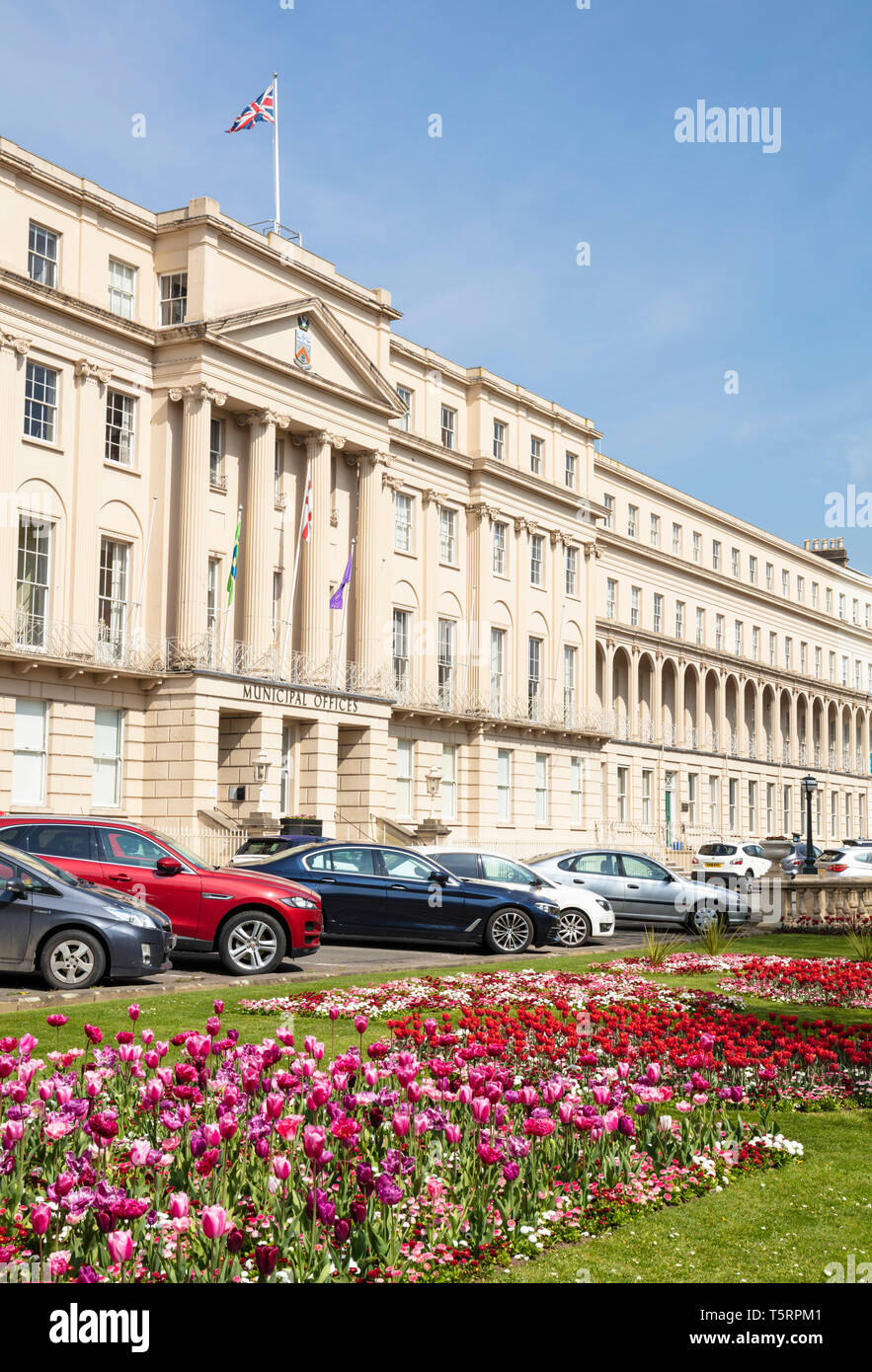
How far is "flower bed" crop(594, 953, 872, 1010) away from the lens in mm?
14430

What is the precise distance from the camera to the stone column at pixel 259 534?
3484cm

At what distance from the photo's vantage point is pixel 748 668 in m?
74.6

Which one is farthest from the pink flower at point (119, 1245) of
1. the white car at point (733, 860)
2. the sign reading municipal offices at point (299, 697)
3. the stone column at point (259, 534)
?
the white car at point (733, 860)

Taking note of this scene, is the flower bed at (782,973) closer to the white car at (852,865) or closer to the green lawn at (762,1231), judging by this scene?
the green lawn at (762,1231)

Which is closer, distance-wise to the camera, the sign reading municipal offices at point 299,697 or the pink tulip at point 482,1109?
the pink tulip at point 482,1109

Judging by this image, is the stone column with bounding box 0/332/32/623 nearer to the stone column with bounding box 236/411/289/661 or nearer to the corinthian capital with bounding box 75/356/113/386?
the corinthian capital with bounding box 75/356/113/386

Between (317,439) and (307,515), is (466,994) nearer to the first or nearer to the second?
(307,515)

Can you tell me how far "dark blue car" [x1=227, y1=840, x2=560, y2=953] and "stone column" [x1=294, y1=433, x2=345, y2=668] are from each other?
639 inches

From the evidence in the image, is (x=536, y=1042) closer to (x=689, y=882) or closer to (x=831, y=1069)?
(x=831, y=1069)

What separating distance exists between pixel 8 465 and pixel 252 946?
671 inches

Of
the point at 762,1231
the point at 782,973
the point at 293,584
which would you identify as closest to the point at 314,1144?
the point at 762,1231

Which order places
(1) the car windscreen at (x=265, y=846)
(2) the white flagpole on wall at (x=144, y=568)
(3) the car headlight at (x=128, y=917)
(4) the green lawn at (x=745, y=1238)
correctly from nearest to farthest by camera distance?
(4) the green lawn at (x=745, y=1238), (3) the car headlight at (x=128, y=917), (1) the car windscreen at (x=265, y=846), (2) the white flagpole on wall at (x=144, y=568)

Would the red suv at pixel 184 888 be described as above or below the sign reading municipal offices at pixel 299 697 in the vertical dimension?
below

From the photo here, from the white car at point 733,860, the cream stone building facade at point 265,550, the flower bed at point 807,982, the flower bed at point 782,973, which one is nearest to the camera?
the flower bed at point 807,982
